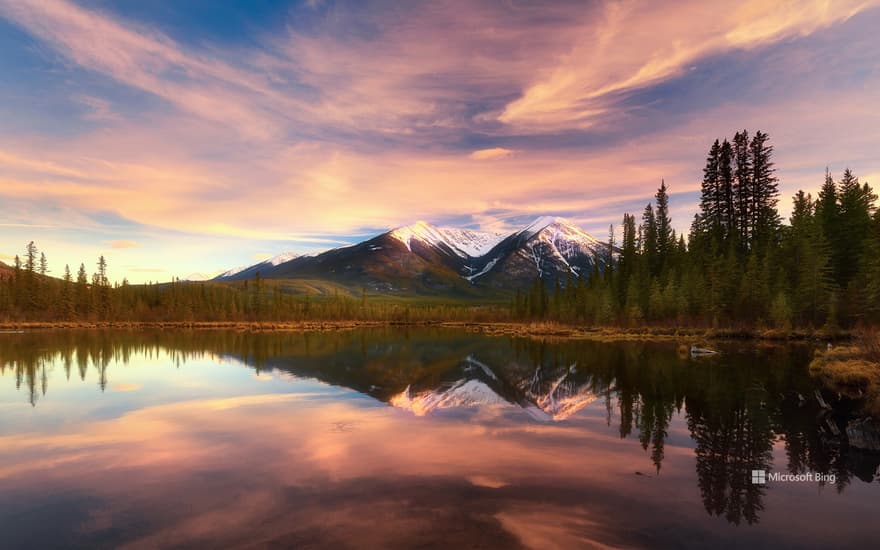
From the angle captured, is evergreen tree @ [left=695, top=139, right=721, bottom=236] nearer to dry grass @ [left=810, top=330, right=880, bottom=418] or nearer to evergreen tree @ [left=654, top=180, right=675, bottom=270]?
evergreen tree @ [left=654, top=180, right=675, bottom=270]

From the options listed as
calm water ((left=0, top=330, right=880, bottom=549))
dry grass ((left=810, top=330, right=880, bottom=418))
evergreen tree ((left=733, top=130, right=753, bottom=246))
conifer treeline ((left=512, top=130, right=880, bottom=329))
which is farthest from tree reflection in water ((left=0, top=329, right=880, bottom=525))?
evergreen tree ((left=733, top=130, right=753, bottom=246))

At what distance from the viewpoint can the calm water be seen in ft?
35.0

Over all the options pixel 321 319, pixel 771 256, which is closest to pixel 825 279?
pixel 771 256

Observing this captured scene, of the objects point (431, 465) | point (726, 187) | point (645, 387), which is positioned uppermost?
point (726, 187)

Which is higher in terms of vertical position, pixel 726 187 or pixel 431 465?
pixel 726 187

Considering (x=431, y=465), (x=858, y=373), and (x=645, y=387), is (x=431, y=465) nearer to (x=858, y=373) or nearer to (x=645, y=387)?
(x=645, y=387)

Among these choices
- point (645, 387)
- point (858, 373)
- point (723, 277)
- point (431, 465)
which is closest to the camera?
point (431, 465)

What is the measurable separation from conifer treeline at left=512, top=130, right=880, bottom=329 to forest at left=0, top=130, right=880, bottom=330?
20 cm

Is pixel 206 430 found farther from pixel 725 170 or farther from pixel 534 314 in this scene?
pixel 534 314

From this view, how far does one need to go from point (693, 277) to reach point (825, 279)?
18749mm

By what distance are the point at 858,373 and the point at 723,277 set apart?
5827 centimetres

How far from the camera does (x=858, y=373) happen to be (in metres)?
24.0

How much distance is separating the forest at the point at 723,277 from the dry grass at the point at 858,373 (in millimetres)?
30144

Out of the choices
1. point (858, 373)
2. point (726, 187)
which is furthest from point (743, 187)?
point (858, 373)
